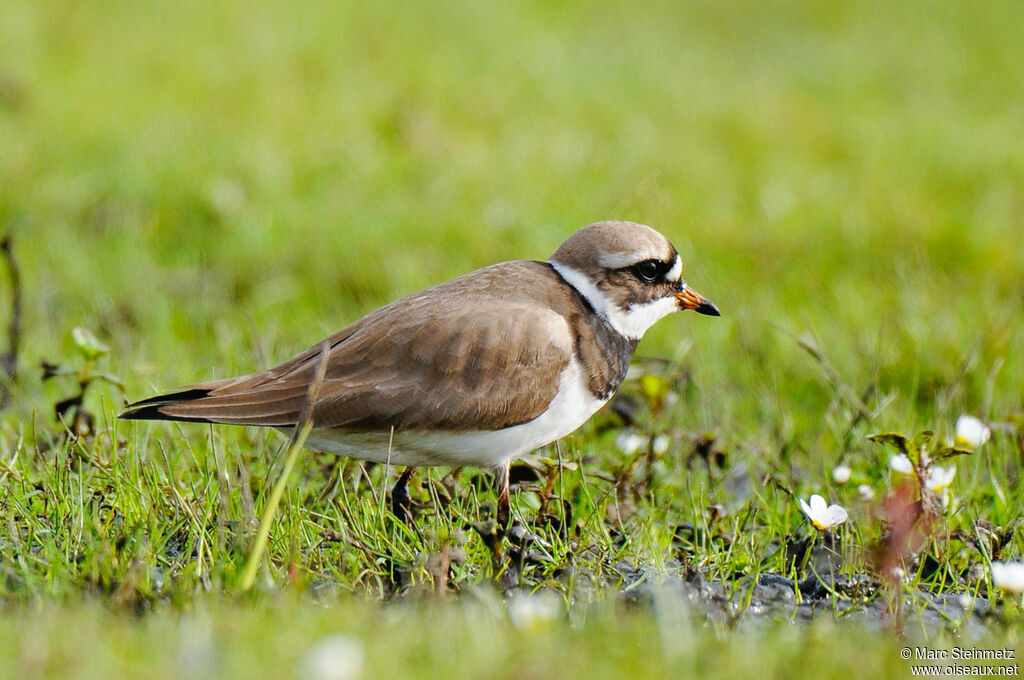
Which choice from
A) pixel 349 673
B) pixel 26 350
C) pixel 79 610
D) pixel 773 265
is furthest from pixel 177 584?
pixel 773 265

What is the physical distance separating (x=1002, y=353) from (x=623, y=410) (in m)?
2.47

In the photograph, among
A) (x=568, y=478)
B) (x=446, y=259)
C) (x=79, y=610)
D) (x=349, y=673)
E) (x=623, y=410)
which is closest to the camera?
(x=349, y=673)

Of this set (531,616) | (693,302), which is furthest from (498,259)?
(531,616)

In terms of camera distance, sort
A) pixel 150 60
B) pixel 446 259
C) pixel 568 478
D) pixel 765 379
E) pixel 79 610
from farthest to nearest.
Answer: pixel 150 60
pixel 446 259
pixel 765 379
pixel 568 478
pixel 79 610

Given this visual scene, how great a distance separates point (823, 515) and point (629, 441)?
1248 millimetres

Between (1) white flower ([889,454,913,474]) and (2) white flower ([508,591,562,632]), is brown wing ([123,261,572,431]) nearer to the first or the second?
(2) white flower ([508,591,562,632])

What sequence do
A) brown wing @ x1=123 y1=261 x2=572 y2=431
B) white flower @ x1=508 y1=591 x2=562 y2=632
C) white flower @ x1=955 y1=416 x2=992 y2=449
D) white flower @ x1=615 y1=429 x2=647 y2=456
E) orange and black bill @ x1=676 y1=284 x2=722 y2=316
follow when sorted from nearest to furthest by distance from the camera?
white flower @ x1=508 y1=591 x2=562 y2=632, brown wing @ x1=123 y1=261 x2=572 y2=431, white flower @ x1=955 y1=416 x2=992 y2=449, orange and black bill @ x1=676 y1=284 x2=722 y2=316, white flower @ x1=615 y1=429 x2=647 y2=456

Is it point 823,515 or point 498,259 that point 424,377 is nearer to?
point 823,515

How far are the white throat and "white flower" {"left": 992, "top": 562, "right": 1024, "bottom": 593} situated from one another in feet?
5.49

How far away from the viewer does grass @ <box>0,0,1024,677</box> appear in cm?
362

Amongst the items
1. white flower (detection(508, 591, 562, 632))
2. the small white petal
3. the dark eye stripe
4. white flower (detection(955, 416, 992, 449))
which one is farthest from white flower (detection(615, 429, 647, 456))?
white flower (detection(508, 591, 562, 632))

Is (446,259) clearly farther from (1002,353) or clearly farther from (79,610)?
(79,610)

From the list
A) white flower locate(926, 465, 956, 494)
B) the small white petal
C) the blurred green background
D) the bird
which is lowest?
the small white petal

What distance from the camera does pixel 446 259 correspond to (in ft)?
27.1
